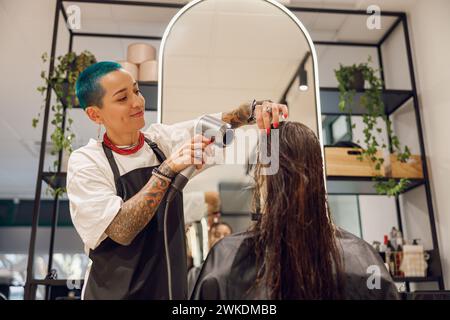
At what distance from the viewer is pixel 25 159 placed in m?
5.55

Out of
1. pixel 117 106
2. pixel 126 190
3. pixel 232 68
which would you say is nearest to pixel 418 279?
pixel 232 68

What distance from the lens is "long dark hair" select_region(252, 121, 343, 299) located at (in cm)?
103

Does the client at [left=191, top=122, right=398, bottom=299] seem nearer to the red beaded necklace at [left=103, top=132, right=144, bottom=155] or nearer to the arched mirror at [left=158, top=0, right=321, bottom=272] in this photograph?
the red beaded necklace at [left=103, top=132, right=144, bottom=155]

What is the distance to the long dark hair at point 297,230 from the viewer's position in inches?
40.5

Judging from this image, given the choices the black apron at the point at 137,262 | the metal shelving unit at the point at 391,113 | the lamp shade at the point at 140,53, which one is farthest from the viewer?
the lamp shade at the point at 140,53

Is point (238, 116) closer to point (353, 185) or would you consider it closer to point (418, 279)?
point (353, 185)

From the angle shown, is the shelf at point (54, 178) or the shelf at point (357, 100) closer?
the shelf at point (54, 178)

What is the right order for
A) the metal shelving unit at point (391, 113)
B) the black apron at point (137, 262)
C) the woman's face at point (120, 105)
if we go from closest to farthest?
the black apron at point (137, 262) < the woman's face at point (120, 105) < the metal shelving unit at point (391, 113)

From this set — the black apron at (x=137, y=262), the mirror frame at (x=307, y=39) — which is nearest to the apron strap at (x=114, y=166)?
the black apron at (x=137, y=262)

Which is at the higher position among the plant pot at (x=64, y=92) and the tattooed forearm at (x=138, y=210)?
the plant pot at (x=64, y=92)

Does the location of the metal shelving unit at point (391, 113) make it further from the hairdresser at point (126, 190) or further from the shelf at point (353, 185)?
the hairdresser at point (126, 190)

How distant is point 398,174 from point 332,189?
0.40 meters

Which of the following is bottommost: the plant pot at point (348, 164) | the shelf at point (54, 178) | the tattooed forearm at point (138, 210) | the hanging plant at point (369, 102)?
the tattooed forearm at point (138, 210)

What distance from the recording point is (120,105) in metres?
1.40
